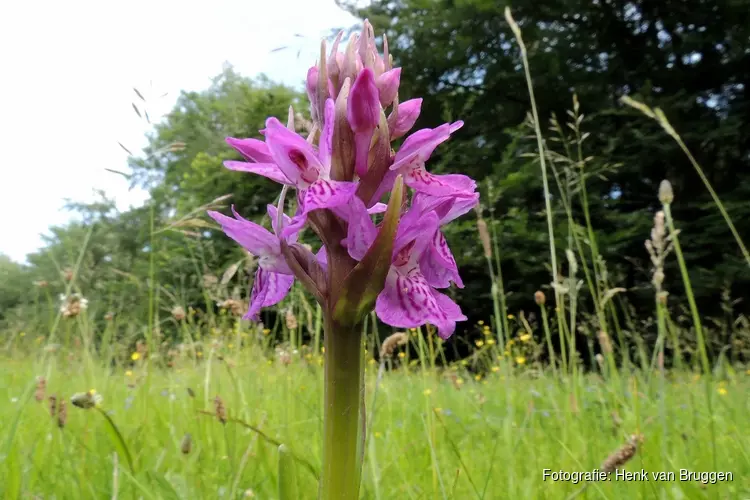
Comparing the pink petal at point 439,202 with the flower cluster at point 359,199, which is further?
the pink petal at point 439,202

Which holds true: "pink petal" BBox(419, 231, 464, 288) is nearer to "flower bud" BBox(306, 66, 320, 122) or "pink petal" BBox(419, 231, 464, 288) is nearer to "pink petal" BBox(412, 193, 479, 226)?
"pink petal" BBox(412, 193, 479, 226)

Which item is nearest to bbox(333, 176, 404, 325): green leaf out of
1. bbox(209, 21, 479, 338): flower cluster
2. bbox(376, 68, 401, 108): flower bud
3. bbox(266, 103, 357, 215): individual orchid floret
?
bbox(209, 21, 479, 338): flower cluster

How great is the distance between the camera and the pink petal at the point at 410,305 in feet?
2.57

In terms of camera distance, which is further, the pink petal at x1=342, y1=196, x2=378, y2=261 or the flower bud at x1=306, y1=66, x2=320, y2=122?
the flower bud at x1=306, y1=66, x2=320, y2=122

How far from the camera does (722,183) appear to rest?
10445mm

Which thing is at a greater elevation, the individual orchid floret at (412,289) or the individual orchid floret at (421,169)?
the individual orchid floret at (421,169)

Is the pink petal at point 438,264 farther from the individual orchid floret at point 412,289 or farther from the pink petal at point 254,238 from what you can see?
the pink petal at point 254,238

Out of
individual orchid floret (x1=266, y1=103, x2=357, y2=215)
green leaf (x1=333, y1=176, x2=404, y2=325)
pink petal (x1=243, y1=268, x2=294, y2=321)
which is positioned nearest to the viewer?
green leaf (x1=333, y1=176, x2=404, y2=325)

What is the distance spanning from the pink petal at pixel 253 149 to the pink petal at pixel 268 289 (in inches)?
7.6

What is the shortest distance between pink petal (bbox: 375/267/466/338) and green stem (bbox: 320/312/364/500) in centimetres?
8

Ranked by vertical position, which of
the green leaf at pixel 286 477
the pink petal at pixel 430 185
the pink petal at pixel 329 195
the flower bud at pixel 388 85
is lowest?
the green leaf at pixel 286 477

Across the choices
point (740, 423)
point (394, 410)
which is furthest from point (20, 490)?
point (740, 423)

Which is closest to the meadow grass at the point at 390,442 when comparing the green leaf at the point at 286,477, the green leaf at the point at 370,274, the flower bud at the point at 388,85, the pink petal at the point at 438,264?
the green leaf at the point at 286,477

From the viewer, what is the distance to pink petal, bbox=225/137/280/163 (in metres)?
0.88
